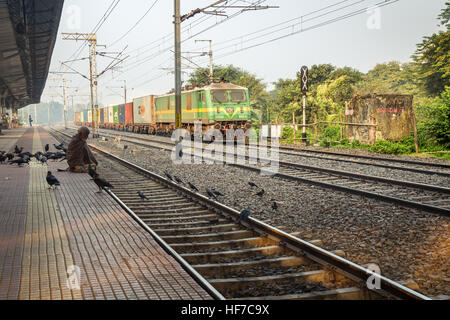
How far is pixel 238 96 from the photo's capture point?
26.0 metres

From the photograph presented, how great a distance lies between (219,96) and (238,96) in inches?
59.5

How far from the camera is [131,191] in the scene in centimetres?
1088

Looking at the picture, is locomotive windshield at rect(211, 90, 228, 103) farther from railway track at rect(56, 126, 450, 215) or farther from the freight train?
railway track at rect(56, 126, 450, 215)

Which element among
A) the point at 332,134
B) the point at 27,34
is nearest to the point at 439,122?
the point at 332,134

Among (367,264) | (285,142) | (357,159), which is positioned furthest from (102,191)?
(285,142)

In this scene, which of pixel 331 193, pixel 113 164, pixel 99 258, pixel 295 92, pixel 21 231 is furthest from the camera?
pixel 295 92

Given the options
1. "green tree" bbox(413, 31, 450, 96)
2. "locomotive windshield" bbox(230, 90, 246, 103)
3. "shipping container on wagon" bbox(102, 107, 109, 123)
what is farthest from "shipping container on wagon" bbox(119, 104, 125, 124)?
"green tree" bbox(413, 31, 450, 96)

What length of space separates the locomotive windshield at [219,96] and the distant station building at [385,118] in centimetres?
813

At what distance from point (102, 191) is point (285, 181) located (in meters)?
4.80

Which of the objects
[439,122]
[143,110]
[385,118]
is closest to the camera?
[439,122]

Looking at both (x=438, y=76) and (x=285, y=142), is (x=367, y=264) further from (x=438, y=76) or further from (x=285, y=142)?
(x=438, y=76)

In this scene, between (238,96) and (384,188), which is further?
(238,96)

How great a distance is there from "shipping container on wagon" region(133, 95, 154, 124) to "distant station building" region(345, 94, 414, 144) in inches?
861

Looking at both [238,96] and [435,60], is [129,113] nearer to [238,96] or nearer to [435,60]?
[238,96]
